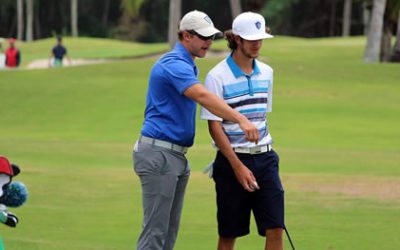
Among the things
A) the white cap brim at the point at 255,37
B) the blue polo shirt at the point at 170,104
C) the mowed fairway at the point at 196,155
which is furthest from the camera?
the mowed fairway at the point at 196,155

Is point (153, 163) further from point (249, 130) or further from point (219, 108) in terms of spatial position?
point (249, 130)

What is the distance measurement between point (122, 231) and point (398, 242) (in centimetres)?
277

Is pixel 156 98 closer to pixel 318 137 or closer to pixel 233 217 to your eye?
pixel 233 217

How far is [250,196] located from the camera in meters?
8.05

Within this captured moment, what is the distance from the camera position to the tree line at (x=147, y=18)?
80.9 m

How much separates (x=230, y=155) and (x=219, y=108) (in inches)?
20.8

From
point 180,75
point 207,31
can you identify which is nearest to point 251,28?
point 207,31

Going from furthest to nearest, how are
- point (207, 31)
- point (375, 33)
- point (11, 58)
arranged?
point (11, 58) → point (375, 33) → point (207, 31)

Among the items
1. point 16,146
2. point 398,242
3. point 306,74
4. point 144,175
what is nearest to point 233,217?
point 144,175

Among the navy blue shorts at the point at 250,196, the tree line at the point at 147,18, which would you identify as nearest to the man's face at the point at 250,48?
the navy blue shorts at the point at 250,196

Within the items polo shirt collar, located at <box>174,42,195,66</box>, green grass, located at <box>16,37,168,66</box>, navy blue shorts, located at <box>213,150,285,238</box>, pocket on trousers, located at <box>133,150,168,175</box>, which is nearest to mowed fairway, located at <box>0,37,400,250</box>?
navy blue shorts, located at <box>213,150,285,238</box>

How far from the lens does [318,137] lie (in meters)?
23.8

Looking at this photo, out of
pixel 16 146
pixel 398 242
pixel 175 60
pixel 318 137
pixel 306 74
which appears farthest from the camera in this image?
pixel 306 74

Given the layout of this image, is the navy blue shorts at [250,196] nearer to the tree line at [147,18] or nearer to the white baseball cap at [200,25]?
the white baseball cap at [200,25]
